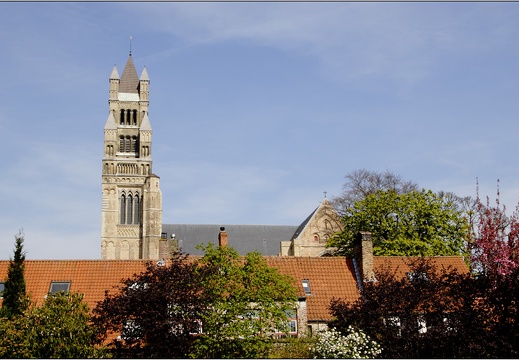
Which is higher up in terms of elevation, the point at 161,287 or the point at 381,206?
the point at 381,206

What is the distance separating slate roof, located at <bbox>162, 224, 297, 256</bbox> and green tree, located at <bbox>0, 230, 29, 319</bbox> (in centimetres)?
5378

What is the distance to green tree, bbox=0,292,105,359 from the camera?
2694 centimetres

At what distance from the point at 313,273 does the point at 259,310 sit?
30.9 ft

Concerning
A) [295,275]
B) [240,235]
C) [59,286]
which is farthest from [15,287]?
[240,235]

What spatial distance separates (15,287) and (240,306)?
10778 millimetres

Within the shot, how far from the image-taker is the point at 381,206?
2009 inches

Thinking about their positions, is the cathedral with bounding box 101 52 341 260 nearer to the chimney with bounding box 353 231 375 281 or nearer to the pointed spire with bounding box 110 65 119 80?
the pointed spire with bounding box 110 65 119 80

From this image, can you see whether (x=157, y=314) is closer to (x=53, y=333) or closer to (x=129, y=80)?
(x=53, y=333)

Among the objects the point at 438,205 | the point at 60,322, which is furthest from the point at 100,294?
the point at 438,205

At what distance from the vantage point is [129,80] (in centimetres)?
11088

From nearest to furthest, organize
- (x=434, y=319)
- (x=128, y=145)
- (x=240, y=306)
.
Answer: (x=434, y=319)
(x=240, y=306)
(x=128, y=145)

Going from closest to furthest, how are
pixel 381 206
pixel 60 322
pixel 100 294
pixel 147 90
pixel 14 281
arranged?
pixel 60 322, pixel 14 281, pixel 100 294, pixel 381 206, pixel 147 90

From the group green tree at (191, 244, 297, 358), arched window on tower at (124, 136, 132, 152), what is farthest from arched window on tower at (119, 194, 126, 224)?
green tree at (191, 244, 297, 358)

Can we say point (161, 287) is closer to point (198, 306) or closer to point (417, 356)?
point (198, 306)
